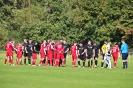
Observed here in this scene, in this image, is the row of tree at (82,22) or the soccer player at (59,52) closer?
the soccer player at (59,52)

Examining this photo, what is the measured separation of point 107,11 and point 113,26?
2.70 metres

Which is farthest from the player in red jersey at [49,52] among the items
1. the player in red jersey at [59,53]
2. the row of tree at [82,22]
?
the row of tree at [82,22]

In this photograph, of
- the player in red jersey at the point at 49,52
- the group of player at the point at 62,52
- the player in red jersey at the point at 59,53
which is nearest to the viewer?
the group of player at the point at 62,52

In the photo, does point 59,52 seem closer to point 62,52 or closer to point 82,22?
point 62,52

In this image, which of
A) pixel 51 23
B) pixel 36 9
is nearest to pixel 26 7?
pixel 36 9

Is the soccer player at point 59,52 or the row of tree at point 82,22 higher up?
the row of tree at point 82,22

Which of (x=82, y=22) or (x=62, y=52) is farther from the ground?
→ (x=82, y=22)

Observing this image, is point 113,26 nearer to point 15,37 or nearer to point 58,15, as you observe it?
point 58,15

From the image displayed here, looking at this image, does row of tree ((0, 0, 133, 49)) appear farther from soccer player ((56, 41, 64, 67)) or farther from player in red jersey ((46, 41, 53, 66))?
soccer player ((56, 41, 64, 67))

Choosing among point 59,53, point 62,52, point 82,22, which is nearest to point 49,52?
point 59,53

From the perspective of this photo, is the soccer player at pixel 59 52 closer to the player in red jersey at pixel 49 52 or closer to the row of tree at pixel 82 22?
the player in red jersey at pixel 49 52

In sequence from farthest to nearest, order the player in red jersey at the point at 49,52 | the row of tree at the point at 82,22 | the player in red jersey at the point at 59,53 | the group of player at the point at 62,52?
the row of tree at the point at 82,22 < the player in red jersey at the point at 49,52 < the player in red jersey at the point at 59,53 < the group of player at the point at 62,52

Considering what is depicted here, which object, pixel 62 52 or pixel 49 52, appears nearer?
pixel 62 52

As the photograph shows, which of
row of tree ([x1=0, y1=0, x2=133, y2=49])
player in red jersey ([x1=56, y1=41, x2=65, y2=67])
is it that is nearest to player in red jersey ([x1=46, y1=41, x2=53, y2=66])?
player in red jersey ([x1=56, y1=41, x2=65, y2=67])
